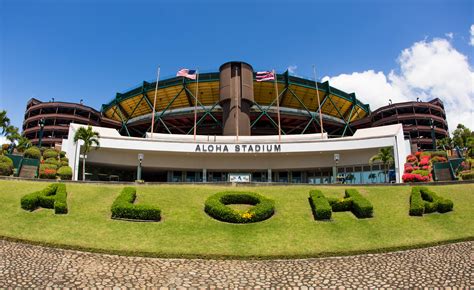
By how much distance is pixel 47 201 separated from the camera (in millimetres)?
23328

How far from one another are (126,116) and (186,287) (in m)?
60.9

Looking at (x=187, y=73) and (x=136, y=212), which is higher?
(x=187, y=73)

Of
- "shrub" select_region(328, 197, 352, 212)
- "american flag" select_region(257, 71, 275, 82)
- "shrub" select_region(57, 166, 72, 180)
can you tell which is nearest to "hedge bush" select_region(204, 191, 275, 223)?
"shrub" select_region(328, 197, 352, 212)

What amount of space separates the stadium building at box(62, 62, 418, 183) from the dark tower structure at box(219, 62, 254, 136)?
0.50ft

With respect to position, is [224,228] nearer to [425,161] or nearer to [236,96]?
[425,161]

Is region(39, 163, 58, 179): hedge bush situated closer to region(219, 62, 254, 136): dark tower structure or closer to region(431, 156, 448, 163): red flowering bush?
region(219, 62, 254, 136): dark tower structure

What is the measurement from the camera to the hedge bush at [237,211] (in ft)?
74.3

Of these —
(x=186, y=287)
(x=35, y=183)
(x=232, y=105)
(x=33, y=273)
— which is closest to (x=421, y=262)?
(x=186, y=287)

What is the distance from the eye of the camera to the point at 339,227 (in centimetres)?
2178

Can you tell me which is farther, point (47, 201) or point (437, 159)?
point (437, 159)

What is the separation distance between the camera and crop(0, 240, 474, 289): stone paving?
14.7 m

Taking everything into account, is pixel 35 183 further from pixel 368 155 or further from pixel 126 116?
pixel 126 116

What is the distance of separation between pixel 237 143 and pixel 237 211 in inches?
959

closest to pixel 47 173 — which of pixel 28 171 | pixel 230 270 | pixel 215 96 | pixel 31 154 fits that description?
pixel 28 171
